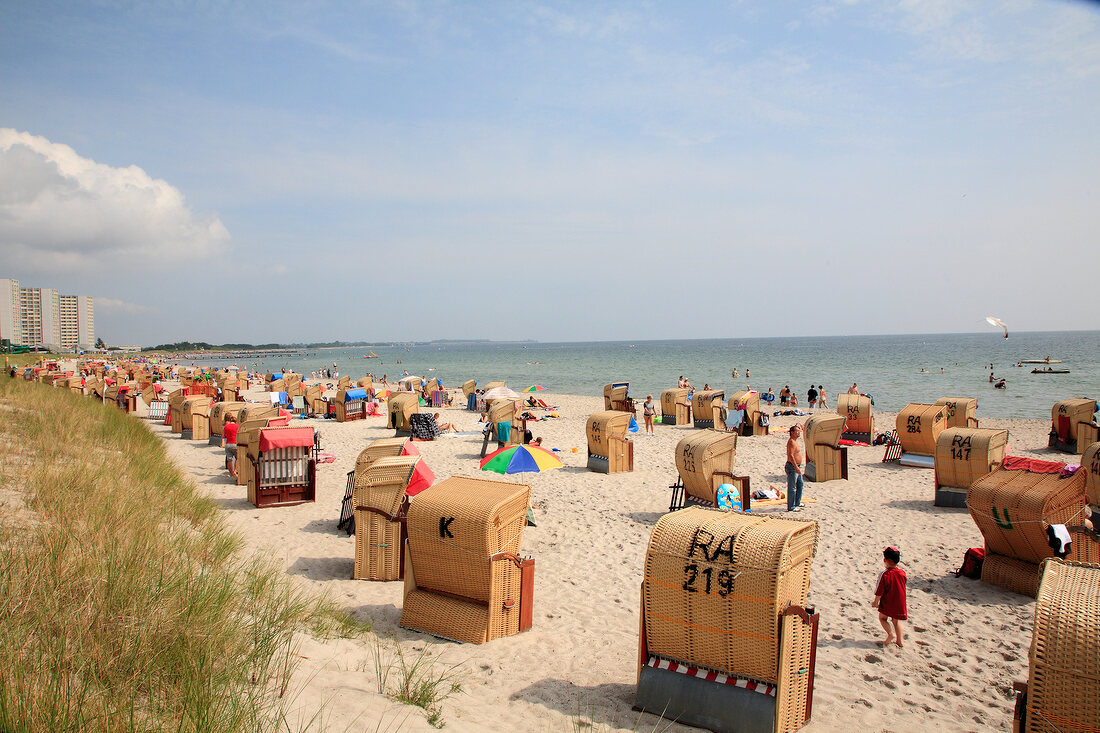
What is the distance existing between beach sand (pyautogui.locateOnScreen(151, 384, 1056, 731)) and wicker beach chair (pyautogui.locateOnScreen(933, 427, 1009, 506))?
47cm

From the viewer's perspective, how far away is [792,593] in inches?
193

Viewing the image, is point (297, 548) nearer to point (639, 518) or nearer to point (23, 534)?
point (23, 534)

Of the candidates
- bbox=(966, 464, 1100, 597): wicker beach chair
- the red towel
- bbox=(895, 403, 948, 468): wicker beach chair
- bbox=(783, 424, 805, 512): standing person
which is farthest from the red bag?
bbox=(895, 403, 948, 468): wicker beach chair

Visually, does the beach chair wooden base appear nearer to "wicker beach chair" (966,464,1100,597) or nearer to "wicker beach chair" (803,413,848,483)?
"wicker beach chair" (966,464,1100,597)

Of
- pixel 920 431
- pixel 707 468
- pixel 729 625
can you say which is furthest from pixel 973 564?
pixel 920 431

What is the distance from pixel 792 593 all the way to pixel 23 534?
20.7 ft

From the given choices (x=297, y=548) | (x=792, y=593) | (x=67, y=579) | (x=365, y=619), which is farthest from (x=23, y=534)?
(x=792, y=593)

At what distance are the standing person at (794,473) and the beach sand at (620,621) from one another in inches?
12.0

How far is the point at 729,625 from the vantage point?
4.78m

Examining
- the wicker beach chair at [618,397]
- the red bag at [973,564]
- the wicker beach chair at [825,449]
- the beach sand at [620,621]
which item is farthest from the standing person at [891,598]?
the wicker beach chair at [618,397]

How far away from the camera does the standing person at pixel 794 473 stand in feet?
38.8

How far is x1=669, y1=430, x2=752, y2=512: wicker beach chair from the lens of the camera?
1102 cm

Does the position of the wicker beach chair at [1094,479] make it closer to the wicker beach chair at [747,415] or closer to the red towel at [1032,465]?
the red towel at [1032,465]

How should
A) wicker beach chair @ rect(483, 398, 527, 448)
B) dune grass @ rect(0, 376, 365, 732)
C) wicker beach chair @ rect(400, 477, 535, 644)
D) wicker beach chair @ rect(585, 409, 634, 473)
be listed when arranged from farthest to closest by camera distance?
wicker beach chair @ rect(483, 398, 527, 448) → wicker beach chair @ rect(585, 409, 634, 473) → wicker beach chair @ rect(400, 477, 535, 644) → dune grass @ rect(0, 376, 365, 732)
